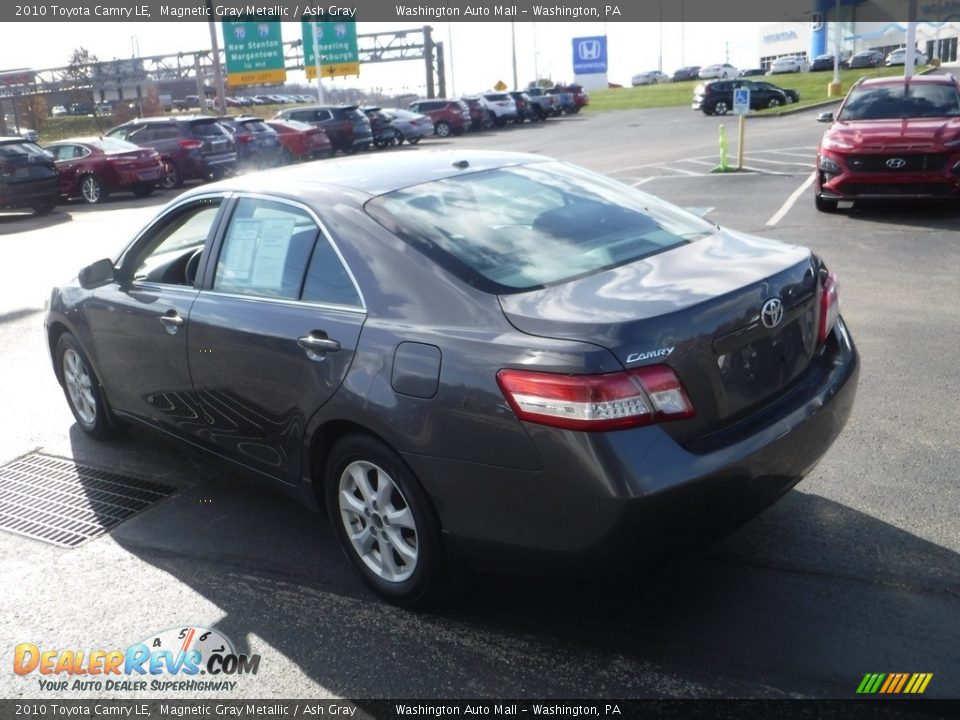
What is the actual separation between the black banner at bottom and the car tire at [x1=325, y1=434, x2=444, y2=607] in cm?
52

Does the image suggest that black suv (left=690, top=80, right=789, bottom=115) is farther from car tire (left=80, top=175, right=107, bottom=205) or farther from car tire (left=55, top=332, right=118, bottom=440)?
car tire (left=55, top=332, right=118, bottom=440)

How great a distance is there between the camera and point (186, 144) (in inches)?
963

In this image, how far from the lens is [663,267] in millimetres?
3680

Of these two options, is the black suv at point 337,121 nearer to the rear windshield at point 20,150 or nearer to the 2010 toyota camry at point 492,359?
the rear windshield at point 20,150

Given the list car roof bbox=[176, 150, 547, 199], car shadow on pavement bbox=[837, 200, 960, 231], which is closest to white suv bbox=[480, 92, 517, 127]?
car shadow on pavement bbox=[837, 200, 960, 231]

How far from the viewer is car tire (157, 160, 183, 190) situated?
24.5m

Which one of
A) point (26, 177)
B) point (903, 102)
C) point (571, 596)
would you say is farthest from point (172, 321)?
point (26, 177)

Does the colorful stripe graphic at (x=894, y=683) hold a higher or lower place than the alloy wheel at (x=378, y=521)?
lower

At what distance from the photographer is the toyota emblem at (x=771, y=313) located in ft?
11.2

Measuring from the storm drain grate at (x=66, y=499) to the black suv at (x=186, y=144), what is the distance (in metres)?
20.1

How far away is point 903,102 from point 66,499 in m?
11.7

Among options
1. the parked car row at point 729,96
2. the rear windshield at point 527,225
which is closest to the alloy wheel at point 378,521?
the rear windshield at point 527,225

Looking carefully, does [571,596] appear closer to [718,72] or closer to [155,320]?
[155,320]

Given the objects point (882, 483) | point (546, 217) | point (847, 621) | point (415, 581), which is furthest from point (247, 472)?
point (882, 483)
